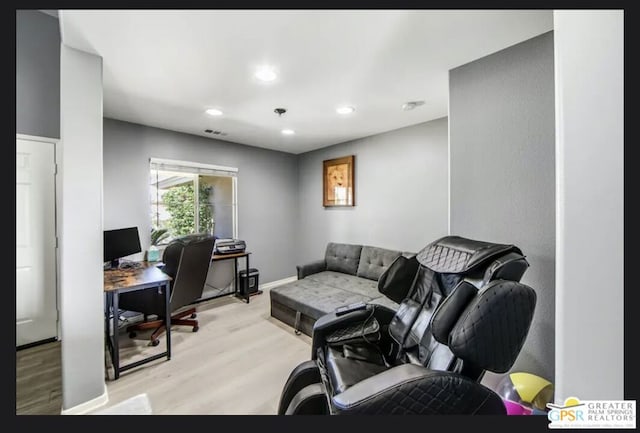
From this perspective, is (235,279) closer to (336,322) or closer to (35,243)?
(35,243)

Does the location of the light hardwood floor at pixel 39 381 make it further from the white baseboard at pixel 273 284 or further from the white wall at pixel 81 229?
the white baseboard at pixel 273 284

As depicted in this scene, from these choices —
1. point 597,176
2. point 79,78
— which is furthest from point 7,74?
point 597,176

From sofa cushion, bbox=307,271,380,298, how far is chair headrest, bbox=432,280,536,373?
5.72 ft

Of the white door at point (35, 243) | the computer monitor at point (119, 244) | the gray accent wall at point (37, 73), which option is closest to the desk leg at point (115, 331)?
the computer monitor at point (119, 244)

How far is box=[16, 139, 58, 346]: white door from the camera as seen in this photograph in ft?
6.72

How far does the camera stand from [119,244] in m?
2.42

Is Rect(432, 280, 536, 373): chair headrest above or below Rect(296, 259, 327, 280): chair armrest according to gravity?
above

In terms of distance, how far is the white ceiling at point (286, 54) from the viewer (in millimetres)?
1088

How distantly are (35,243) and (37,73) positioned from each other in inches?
57.7

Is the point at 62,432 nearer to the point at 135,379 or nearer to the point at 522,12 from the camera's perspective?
the point at 135,379

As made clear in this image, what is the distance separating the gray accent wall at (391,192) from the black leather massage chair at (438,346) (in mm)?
1623

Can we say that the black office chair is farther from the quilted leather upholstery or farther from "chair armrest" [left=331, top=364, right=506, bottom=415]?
the quilted leather upholstery

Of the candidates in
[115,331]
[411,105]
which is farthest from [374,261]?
[115,331]

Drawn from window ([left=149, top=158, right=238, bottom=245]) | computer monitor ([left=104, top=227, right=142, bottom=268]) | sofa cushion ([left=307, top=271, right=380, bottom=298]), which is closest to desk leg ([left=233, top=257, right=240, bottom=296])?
window ([left=149, top=158, right=238, bottom=245])
